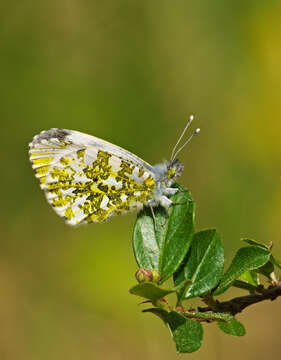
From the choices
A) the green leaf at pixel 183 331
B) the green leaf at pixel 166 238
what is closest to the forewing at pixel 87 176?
the green leaf at pixel 166 238

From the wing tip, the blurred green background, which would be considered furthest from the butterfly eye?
the blurred green background

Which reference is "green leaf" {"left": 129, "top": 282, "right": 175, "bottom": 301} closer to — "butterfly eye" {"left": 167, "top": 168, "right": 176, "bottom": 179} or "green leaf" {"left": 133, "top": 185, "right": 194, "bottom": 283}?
"green leaf" {"left": 133, "top": 185, "right": 194, "bottom": 283}

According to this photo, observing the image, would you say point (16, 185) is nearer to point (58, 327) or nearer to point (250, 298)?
point (58, 327)

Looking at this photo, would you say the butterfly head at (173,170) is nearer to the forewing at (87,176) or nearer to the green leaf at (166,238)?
the forewing at (87,176)

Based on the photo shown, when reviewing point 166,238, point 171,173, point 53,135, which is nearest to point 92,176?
point 53,135

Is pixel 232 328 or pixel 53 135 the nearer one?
pixel 232 328

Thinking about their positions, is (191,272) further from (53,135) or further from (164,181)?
(53,135)
